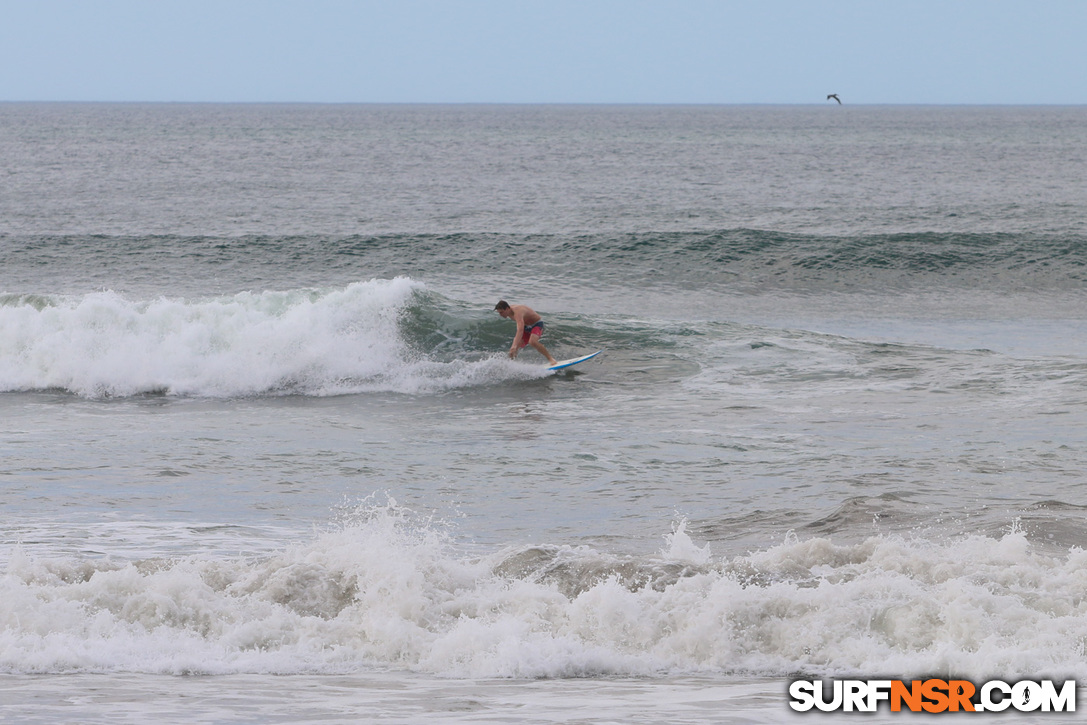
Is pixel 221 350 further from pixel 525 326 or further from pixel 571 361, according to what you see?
pixel 571 361

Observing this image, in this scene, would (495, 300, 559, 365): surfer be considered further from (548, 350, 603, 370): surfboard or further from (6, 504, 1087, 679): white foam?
(6, 504, 1087, 679): white foam

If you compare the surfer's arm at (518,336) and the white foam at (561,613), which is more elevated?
the surfer's arm at (518,336)

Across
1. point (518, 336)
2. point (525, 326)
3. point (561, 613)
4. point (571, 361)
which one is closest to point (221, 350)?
point (518, 336)

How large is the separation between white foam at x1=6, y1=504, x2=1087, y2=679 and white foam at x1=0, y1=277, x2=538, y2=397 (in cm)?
771

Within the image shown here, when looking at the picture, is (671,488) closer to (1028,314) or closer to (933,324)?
(933,324)

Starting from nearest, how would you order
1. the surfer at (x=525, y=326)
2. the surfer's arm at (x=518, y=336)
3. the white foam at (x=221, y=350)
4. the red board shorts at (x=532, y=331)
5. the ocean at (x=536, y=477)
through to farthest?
the ocean at (x=536, y=477) < the white foam at (x=221, y=350) < the surfer's arm at (x=518, y=336) < the surfer at (x=525, y=326) < the red board shorts at (x=532, y=331)

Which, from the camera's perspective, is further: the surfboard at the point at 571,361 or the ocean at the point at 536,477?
the surfboard at the point at 571,361

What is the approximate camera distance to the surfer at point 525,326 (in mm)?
15531

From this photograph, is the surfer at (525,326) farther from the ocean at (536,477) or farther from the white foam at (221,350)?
the white foam at (221,350)

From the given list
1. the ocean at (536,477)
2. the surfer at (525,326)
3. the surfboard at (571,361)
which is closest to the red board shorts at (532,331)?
the surfer at (525,326)

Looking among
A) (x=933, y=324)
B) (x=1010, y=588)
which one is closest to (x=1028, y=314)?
(x=933, y=324)

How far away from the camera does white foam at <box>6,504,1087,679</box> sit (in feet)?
18.5

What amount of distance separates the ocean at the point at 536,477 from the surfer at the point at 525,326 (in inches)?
12.4

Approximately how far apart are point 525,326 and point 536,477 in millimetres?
6119
